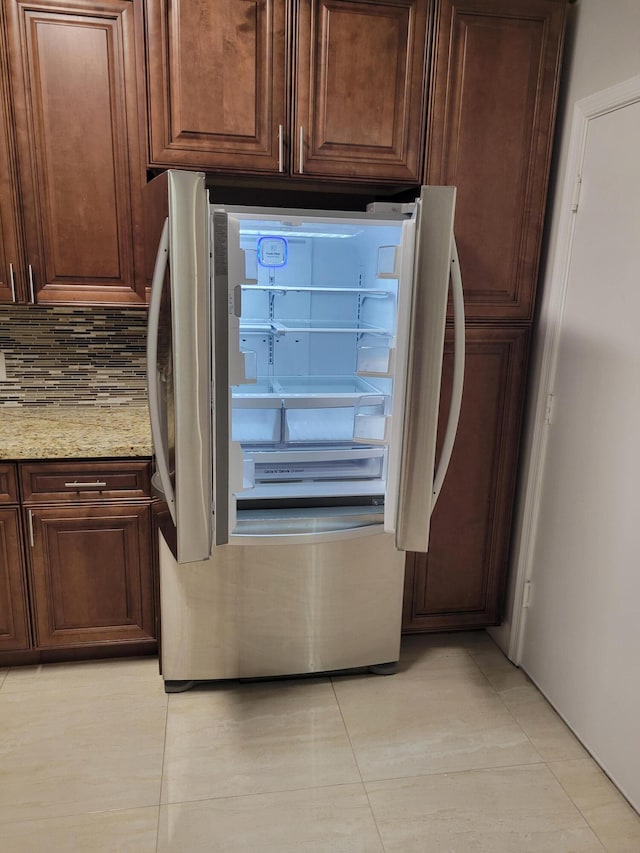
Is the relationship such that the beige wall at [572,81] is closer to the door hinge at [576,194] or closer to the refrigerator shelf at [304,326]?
the door hinge at [576,194]

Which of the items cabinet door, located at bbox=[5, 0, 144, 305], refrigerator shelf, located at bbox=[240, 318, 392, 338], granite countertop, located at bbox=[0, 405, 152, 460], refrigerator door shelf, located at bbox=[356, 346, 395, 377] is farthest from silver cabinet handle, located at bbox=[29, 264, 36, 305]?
refrigerator door shelf, located at bbox=[356, 346, 395, 377]

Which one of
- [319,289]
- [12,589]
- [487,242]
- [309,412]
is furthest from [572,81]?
[12,589]

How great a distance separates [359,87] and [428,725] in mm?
2089

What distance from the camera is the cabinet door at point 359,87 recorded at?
6.61 ft

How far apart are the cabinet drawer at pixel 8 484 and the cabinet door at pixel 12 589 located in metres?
0.04

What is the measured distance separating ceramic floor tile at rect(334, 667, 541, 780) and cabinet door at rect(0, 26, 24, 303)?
182 cm

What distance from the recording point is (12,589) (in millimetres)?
2254

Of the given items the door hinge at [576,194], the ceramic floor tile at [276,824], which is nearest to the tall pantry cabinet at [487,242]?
the door hinge at [576,194]

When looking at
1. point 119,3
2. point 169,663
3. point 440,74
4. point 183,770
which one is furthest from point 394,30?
point 183,770

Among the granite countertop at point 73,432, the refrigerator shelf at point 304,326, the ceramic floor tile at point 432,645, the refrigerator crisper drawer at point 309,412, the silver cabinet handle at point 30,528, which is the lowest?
the ceramic floor tile at point 432,645

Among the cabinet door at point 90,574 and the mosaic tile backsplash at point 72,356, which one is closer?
the cabinet door at point 90,574

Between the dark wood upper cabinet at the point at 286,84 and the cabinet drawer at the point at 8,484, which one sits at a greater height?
the dark wood upper cabinet at the point at 286,84

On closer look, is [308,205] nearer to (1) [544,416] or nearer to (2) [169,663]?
(1) [544,416]

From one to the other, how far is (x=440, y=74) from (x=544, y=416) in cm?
119
